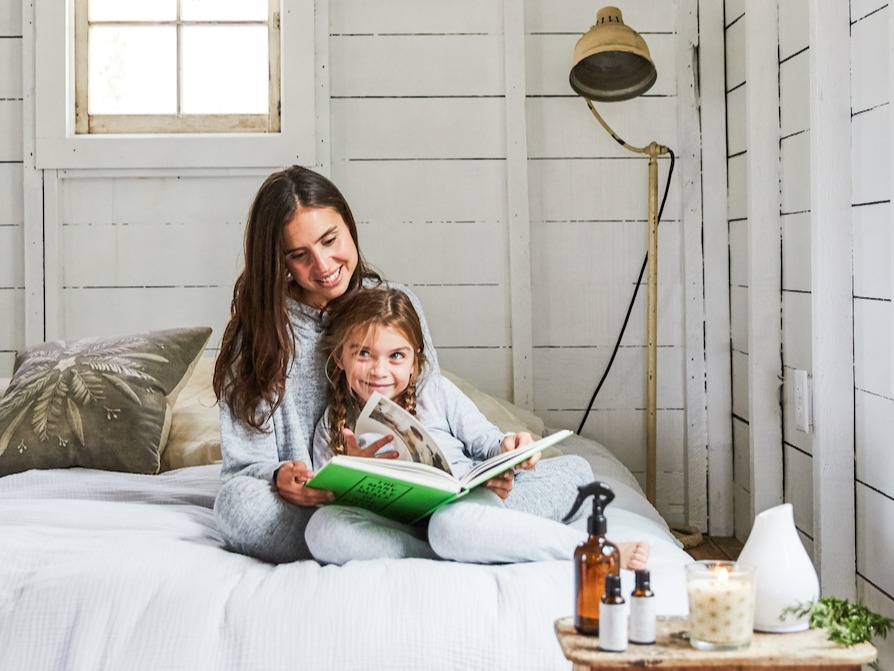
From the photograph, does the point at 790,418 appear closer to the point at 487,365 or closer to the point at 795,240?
the point at 795,240

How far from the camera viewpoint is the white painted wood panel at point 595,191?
2969 millimetres

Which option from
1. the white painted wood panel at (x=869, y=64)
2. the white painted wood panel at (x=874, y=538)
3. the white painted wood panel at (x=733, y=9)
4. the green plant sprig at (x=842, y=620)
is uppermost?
the white painted wood panel at (x=733, y=9)

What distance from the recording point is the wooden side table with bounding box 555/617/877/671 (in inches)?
38.2

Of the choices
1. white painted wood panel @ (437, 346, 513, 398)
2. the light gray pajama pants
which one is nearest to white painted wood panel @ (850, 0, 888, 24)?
the light gray pajama pants

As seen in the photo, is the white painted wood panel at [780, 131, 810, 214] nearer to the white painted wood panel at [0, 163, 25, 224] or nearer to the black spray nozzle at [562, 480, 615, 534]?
the black spray nozzle at [562, 480, 615, 534]

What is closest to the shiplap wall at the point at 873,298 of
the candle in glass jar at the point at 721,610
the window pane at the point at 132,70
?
the candle in glass jar at the point at 721,610

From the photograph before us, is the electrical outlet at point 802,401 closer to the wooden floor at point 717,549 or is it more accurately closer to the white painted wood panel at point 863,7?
the wooden floor at point 717,549

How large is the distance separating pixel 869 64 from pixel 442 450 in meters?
1.10

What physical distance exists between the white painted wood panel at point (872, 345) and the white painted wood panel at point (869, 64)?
0.37 metres

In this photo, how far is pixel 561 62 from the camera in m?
2.96

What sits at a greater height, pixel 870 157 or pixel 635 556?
pixel 870 157

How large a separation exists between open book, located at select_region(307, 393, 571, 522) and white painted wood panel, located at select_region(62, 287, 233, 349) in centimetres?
147

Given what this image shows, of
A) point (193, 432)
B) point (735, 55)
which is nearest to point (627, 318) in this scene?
point (735, 55)

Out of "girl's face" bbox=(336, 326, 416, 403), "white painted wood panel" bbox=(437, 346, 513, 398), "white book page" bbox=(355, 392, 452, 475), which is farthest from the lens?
"white painted wood panel" bbox=(437, 346, 513, 398)
